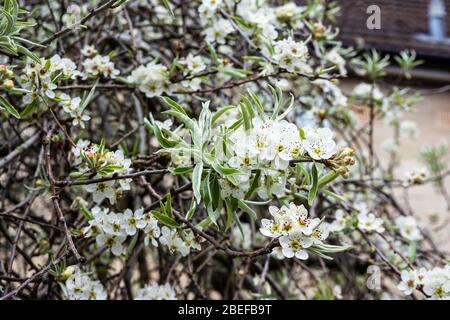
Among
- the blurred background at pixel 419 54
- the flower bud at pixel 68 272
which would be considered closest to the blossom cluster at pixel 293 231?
the flower bud at pixel 68 272

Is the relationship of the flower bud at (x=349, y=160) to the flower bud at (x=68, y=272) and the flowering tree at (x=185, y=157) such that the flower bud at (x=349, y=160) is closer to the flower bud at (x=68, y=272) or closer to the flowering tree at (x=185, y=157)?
the flowering tree at (x=185, y=157)

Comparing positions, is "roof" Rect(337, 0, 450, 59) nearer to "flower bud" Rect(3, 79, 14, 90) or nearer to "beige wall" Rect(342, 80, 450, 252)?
"beige wall" Rect(342, 80, 450, 252)

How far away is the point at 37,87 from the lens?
56.7 inches

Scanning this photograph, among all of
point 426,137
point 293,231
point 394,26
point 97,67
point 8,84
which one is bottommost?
point 293,231

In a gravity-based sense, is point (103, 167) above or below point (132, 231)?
above

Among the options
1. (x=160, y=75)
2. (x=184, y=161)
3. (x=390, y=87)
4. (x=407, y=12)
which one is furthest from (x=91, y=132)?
(x=407, y=12)

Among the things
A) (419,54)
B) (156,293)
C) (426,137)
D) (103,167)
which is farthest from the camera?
(426,137)

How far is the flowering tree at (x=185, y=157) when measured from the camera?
120 centimetres

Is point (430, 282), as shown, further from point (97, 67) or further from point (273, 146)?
point (97, 67)

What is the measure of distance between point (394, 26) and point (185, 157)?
7.88ft

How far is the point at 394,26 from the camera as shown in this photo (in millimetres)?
3404

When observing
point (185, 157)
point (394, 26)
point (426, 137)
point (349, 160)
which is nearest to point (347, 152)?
point (349, 160)

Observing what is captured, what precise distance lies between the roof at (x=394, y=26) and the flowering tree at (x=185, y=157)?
0.20 metres

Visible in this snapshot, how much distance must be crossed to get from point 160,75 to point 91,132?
0.64 meters
